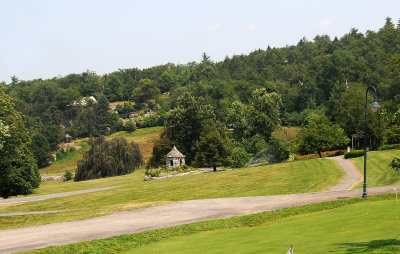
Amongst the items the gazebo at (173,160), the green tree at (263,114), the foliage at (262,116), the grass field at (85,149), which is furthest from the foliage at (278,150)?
the grass field at (85,149)

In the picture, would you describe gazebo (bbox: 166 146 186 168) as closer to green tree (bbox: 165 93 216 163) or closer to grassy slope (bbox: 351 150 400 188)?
green tree (bbox: 165 93 216 163)

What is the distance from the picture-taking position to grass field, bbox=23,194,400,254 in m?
15.0

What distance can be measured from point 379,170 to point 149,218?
26.4 meters

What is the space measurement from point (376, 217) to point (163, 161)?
6430 cm

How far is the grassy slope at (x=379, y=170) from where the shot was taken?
129 feet

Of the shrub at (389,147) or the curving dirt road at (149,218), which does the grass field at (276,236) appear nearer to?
the curving dirt road at (149,218)

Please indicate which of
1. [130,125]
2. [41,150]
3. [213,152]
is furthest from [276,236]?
[130,125]

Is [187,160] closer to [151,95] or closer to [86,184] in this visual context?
[86,184]

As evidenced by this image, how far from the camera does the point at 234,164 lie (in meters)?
71.8

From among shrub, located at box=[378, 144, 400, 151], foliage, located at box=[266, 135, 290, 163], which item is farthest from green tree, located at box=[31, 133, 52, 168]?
shrub, located at box=[378, 144, 400, 151]

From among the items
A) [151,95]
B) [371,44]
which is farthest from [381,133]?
[151,95]

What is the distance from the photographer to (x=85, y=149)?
145500mm

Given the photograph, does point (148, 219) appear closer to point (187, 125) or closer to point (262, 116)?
point (187, 125)

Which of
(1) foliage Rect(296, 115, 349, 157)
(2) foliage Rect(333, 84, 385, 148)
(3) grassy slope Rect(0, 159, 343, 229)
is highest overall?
(2) foliage Rect(333, 84, 385, 148)
